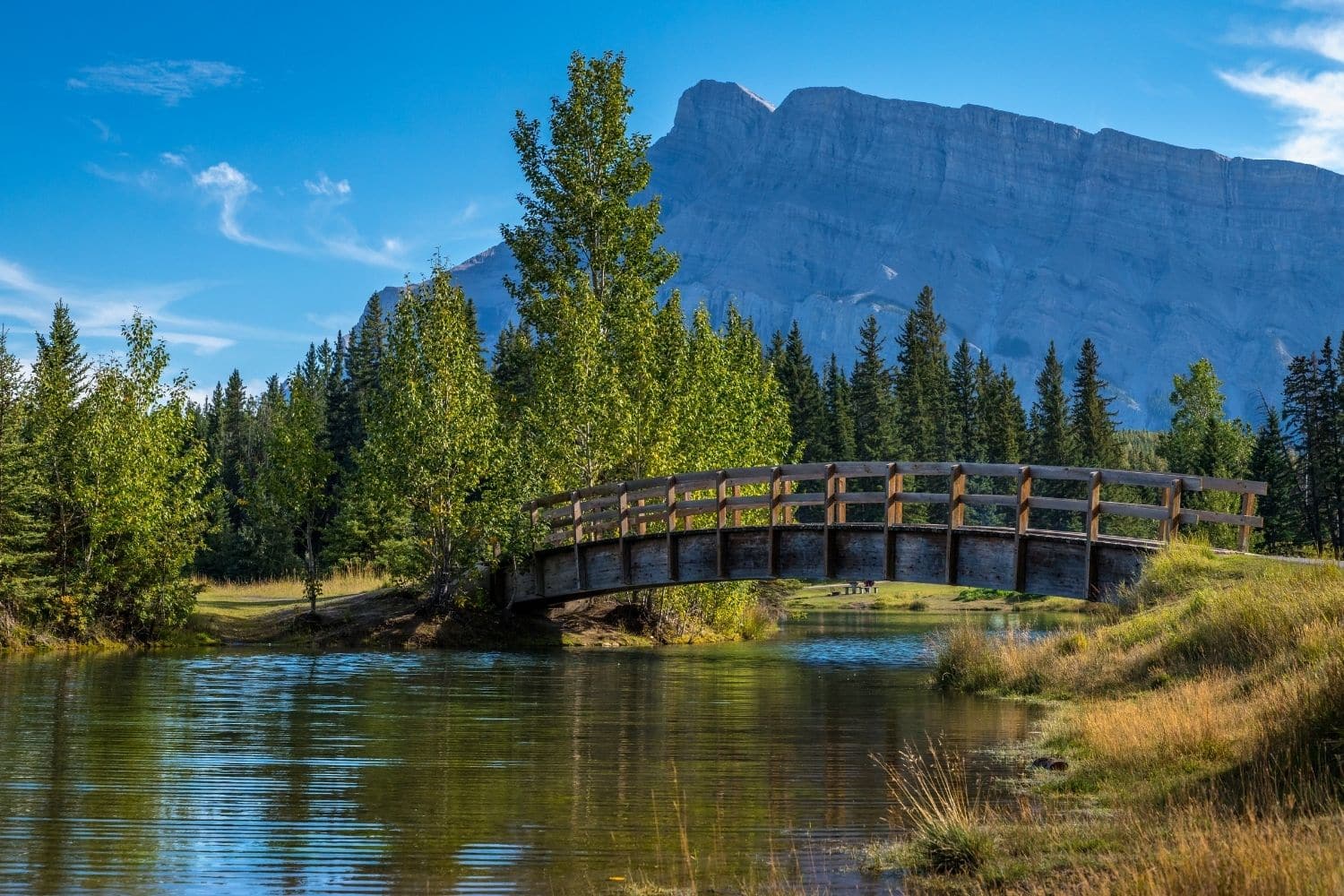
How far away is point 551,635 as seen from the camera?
123 ft

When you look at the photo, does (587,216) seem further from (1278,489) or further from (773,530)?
(1278,489)

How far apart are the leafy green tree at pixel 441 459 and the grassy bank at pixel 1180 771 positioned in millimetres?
18213

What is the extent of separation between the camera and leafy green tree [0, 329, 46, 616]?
1238 inches

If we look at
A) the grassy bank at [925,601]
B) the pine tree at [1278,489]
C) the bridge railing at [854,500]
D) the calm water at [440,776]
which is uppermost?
the pine tree at [1278,489]

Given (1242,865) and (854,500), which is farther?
(854,500)

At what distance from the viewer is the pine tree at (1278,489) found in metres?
73.8

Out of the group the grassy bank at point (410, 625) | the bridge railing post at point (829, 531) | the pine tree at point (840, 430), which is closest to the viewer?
the bridge railing post at point (829, 531)

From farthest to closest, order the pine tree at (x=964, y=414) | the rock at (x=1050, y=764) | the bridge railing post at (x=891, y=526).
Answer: the pine tree at (x=964, y=414) < the bridge railing post at (x=891, y=526) < the rock at (x=1050, y=764)

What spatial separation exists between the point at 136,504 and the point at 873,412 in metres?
83.3

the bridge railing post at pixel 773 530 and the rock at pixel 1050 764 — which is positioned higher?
the bridge railing post at pixel 773 530

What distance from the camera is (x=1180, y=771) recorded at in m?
12.3

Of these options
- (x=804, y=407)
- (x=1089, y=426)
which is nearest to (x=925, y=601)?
(x=804, y=407)

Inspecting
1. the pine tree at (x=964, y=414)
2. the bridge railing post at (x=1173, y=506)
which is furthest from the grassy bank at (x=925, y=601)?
the bridge railing post at (x=1173, y=506)

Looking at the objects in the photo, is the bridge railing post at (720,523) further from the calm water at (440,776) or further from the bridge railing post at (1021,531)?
the bridge railing post at (1021,531)
